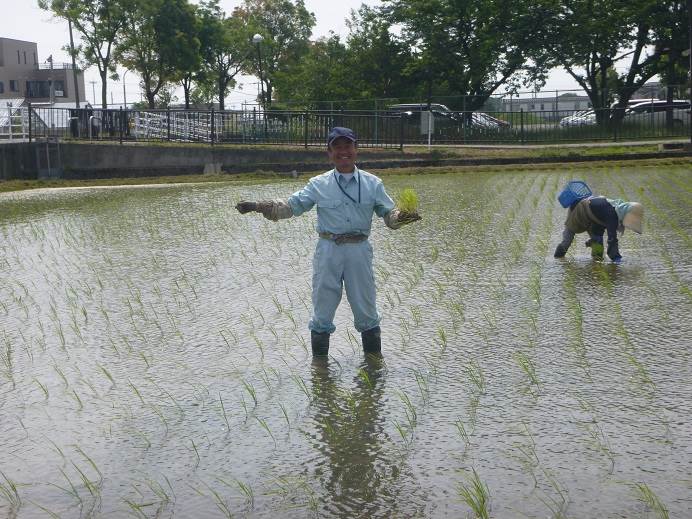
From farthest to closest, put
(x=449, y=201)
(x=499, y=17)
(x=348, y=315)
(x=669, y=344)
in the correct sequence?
(x=499, y=17) → (x=449, y=201) → (x=348, y=315) → (x=669, y=344)

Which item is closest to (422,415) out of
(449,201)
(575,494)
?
(575,494)

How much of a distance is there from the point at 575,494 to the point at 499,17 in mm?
39190

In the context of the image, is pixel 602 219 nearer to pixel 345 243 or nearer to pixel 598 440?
pixel 345 243

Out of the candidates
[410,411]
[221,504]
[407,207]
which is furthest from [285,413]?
[407,207]

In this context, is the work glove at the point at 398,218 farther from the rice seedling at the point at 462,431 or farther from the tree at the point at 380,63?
the tree at the point at 380,63

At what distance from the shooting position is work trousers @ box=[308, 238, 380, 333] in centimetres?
657

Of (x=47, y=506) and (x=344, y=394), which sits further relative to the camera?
(x=344, y=394)

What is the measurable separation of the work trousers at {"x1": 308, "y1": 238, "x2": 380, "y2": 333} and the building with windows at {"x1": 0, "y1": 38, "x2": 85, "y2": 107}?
88682 millimetres

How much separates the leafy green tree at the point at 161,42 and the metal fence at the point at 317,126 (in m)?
19.5

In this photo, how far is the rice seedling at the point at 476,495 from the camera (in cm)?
409

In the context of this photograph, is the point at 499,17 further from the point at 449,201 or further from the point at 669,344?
the point at 669,344

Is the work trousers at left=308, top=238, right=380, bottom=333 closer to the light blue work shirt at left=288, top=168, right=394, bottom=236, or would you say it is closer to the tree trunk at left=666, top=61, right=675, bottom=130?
the light blue work shirt at left=288, top=168, right=394, bottom=236

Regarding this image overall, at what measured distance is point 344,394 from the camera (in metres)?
5.93

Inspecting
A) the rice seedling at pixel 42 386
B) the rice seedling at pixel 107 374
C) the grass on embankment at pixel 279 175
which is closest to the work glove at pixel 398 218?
the rice seedling at pixel 107 374
